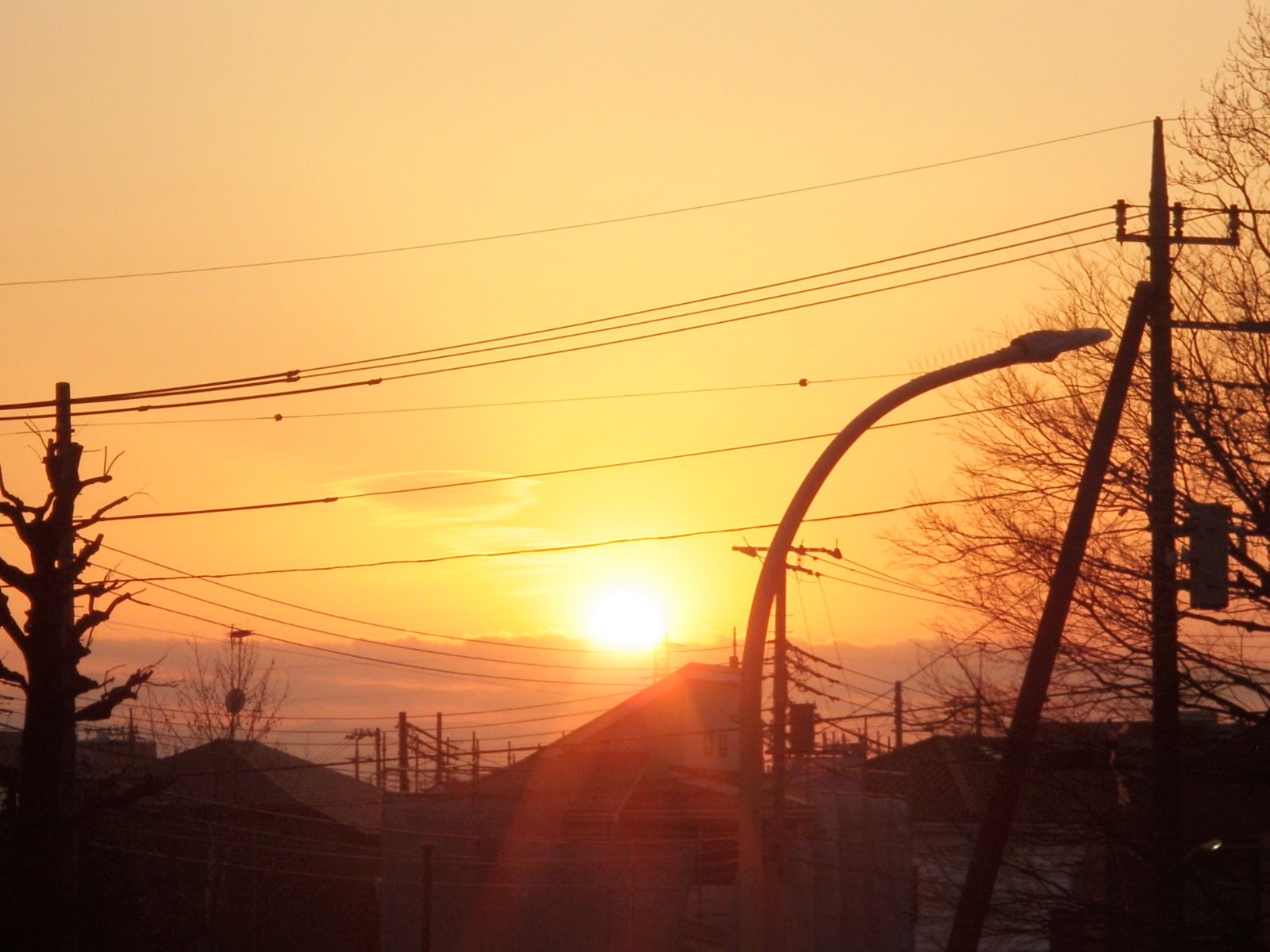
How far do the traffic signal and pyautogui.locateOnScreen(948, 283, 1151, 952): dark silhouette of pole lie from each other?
43.0 inches

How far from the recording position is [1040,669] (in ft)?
45.9

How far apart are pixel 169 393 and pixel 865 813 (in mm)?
27321

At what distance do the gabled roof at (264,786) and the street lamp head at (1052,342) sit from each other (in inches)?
1436

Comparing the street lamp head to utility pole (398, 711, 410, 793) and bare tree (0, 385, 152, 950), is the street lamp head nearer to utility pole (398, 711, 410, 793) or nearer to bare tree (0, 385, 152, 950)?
bare tree (0, 385, 152, 950)

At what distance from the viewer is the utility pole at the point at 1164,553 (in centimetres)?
1520

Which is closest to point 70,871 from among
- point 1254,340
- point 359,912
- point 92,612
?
point 92,612

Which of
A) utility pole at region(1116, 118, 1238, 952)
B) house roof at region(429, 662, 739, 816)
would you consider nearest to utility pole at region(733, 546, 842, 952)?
house roof at region(429, 662, 739, 816)

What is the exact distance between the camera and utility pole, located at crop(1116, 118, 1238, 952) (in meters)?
15.2

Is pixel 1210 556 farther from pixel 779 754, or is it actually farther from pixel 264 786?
pixel 264 786

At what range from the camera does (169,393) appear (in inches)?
749

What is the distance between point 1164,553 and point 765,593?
20.8 feet

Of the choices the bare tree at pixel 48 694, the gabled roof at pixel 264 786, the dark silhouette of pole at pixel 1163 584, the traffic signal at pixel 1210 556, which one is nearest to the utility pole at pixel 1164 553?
the dark silhouette of pole at pixel 1163 584

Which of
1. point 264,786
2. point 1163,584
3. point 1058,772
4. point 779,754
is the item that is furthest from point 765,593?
point 264,786

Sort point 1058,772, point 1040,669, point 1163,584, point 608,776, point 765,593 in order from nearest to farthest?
1. point 765,593
2. point 1040,669
3. point 1163,584
4. point 1058,772
5. point 608,776
